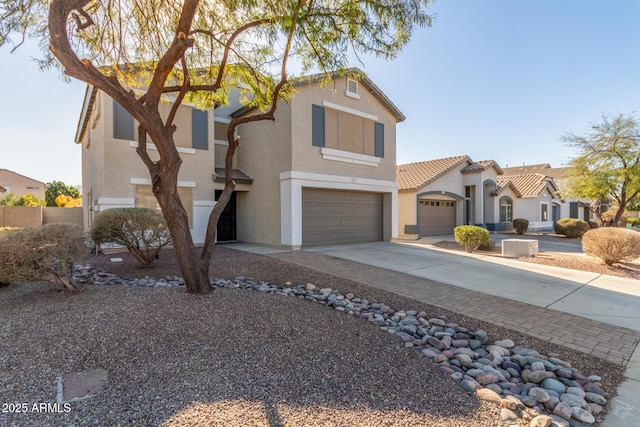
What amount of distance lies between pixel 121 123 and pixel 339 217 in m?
9.13

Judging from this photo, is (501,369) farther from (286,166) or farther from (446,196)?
(446,196)

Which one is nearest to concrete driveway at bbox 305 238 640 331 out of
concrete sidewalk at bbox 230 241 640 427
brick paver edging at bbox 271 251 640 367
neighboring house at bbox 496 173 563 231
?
concrete sidewalk at bbox 230 241 640 427

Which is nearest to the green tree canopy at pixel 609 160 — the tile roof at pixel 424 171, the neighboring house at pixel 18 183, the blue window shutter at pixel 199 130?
the tile roof at pixel 424 171

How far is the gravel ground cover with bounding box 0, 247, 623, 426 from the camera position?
8.64 ft

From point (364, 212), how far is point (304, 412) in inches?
493

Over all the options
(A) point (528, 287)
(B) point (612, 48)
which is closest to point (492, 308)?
(A) point (528, 287)

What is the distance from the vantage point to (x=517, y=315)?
214 inches

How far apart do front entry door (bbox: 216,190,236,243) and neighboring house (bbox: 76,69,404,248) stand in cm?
5

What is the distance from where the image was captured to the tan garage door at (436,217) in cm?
1871

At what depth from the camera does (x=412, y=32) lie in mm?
6469

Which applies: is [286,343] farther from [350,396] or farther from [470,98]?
[470,98]

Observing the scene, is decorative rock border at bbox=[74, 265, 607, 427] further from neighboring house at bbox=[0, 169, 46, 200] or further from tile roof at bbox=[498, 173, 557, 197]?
neighboring house at bbox=[0, 169, 46, 200]

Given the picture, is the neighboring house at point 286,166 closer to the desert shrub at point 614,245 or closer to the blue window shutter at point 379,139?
the blue window shutter at point 379,139

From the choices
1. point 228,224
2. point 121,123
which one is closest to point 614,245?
point 228,224
